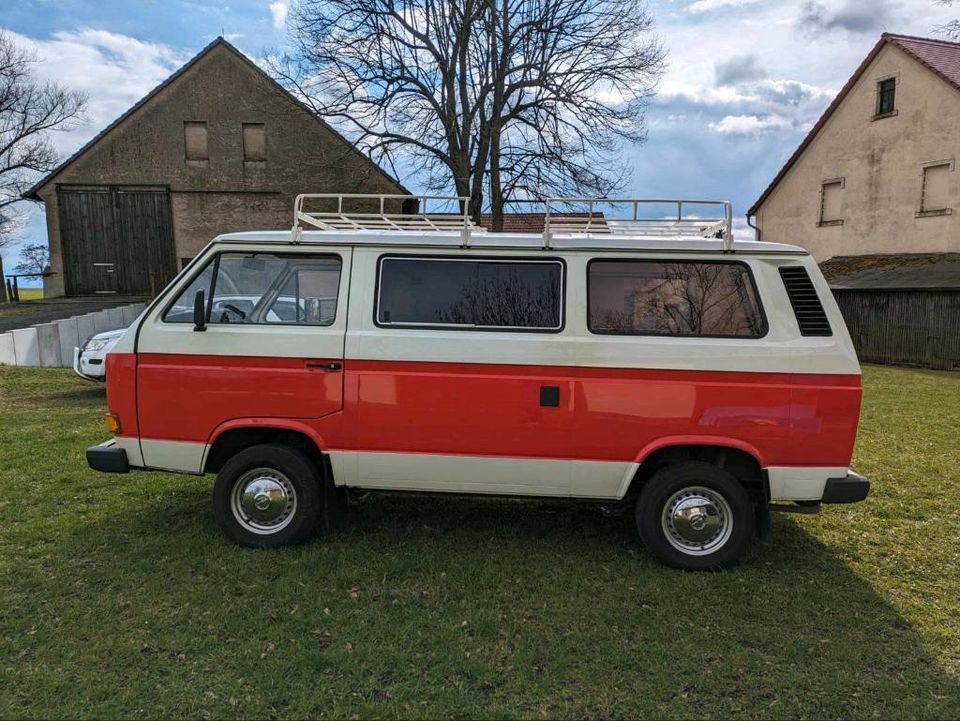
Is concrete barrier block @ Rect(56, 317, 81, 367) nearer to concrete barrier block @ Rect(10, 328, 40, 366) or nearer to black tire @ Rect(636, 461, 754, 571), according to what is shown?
concrete barrier block @ Rect(10, 328, 40, 366)

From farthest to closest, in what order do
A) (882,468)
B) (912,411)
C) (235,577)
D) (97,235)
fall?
(97,235) → (912,411) → (882,468) → (235,577)

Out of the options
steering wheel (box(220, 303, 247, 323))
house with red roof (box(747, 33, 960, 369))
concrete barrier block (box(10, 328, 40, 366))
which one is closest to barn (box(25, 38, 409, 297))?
concrete barrier block (box(10, 328, 40, 366))

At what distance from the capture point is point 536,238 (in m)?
4.35

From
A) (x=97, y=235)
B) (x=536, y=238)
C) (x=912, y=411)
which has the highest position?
(x=97, y=235)

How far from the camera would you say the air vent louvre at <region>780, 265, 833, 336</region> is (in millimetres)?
4102

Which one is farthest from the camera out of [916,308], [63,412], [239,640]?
[916,308]

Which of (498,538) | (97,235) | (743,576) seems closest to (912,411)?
(743,576)

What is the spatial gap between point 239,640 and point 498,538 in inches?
79.7

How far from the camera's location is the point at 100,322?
55.1ft

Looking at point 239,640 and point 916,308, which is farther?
point 916,308

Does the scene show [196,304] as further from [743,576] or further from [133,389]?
[743,576]

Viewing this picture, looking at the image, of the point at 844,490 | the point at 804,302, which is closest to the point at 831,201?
the point at 804,302

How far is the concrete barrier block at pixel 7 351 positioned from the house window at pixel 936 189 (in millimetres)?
27406

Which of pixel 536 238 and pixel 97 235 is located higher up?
pixel 97 235
